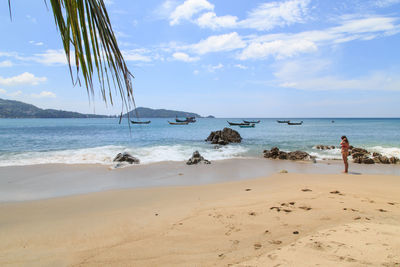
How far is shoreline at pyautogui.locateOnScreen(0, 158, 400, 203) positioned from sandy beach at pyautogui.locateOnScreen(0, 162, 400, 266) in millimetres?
1148

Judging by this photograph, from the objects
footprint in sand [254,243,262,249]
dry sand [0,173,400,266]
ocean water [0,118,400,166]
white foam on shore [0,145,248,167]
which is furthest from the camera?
ocean water [0,118,400,166]

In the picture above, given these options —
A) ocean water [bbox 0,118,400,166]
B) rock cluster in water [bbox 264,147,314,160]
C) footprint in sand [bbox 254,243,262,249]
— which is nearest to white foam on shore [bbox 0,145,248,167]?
ocean water [bbox 0,118,400,166]

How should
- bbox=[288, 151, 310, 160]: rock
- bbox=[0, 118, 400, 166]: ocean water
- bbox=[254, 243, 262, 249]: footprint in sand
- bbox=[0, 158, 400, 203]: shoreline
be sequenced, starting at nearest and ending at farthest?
bbox=[254, 243, 262, 249]: footprint in sand
bbox=[0, 158, 400, 203]: shoreline
bbox=[288, 151, 310, 160]: rock
bbox=[0, 118, 400, 166]: ocean water

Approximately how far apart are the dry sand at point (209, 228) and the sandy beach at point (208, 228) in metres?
0.02

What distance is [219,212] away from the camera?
497 cm

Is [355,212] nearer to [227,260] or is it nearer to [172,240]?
[227,260]

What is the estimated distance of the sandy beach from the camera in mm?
3104

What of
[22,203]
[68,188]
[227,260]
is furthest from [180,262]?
[68,188]

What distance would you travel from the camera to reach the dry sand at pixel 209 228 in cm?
310

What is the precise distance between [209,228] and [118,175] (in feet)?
21.6

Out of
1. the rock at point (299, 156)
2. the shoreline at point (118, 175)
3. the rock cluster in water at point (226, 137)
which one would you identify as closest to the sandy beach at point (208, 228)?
the shoreline at point (118, 175)

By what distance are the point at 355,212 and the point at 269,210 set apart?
166 centimetres

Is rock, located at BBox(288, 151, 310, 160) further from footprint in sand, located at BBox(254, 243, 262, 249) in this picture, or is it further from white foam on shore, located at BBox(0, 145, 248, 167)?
footprint in sand, located at BBox(254, 243, 262, 249)

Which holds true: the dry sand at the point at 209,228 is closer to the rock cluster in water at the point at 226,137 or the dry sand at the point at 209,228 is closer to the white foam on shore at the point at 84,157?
the white foam on shore at the point at 84,157
